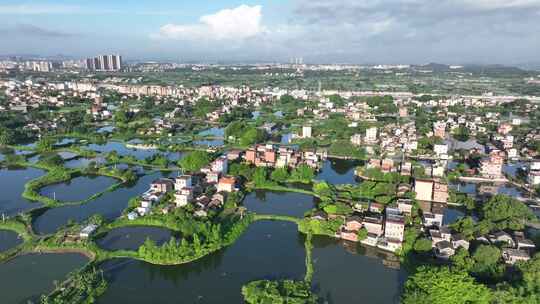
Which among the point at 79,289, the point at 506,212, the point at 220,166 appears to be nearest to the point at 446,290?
the point at 506,212

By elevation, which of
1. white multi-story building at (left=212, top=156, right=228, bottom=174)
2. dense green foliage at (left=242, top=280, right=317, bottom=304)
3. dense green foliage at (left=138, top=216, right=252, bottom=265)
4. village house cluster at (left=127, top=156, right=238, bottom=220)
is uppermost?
white multi-story building at (left=212, top=156, right=228, bottom=174)

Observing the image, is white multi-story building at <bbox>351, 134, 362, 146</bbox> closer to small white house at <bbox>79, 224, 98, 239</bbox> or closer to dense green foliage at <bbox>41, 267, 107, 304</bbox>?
small white house at <bbox>79, 224, 98, 239</bbox>

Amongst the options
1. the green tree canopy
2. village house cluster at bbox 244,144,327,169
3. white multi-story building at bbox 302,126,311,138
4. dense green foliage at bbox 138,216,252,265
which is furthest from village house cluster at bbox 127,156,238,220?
white multi-story building at bbox 302,126,311,138

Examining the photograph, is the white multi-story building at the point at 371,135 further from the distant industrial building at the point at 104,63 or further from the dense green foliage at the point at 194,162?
the distant industrial building at the point at 104,63

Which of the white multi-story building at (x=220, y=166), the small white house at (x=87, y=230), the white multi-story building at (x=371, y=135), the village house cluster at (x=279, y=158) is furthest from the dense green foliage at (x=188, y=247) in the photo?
the white multi-story building at (x=371, y=135)

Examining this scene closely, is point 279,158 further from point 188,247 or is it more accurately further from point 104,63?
point 104,63

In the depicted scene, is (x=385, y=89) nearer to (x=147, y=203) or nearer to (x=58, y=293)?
(x=147, y=203)

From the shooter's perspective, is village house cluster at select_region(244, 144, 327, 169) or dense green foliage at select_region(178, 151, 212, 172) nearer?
dense green foliage at select_region(178, 151, 212, 172)

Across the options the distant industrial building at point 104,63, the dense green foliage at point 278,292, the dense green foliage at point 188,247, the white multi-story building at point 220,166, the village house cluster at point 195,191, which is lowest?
the dense green foliage at point 278,292

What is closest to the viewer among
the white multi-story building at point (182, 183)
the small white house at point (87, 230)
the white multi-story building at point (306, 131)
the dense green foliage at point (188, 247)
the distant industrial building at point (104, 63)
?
the dense green foliage at point (188, 247)

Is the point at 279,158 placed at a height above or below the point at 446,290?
above
